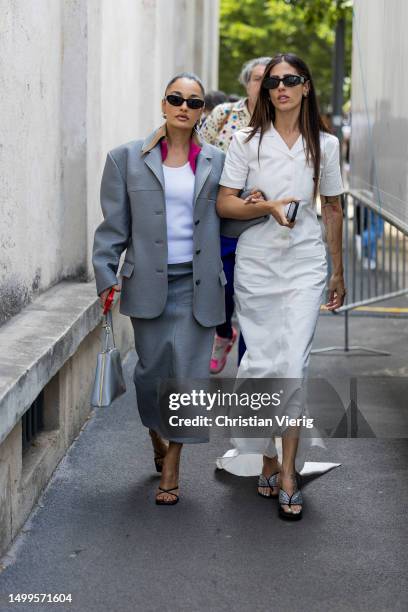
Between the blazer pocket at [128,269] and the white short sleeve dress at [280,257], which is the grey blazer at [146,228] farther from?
the white short sleeve dress at [280,257]

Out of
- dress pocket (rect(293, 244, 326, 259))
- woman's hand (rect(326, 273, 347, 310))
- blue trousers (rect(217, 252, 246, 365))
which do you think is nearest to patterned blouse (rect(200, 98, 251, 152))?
blue trousers (rect(217, 252, 246, 365))

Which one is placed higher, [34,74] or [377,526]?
[34,74]

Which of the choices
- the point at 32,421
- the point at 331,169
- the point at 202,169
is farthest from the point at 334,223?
the point at 32,421

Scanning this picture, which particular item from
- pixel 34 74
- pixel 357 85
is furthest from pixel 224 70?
pixel 34 74

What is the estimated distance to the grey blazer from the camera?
5.42 m

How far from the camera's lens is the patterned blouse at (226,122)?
8.34 metres

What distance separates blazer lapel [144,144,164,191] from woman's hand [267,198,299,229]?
0.52 meters

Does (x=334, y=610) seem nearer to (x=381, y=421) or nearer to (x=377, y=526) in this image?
(x=377, y=526)

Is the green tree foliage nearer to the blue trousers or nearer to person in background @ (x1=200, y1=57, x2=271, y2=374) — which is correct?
person in background @ (x1=200, y1=57, x2=271, y2=374)

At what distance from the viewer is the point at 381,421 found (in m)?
7.22

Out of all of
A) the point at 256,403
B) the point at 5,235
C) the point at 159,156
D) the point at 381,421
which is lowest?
the point at 381,421

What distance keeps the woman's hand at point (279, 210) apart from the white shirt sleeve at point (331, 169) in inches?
12.7

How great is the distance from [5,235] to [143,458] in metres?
1.51

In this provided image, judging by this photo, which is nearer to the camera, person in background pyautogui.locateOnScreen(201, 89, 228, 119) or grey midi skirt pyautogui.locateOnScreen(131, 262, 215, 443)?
grey midi skirt pyautogui.locateOnScreen(131, 262, 215, 443)
